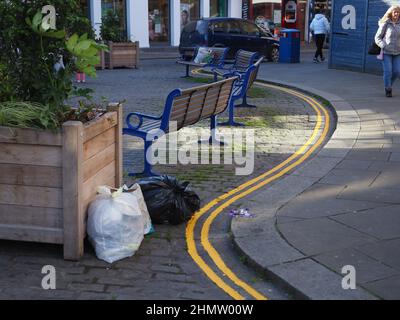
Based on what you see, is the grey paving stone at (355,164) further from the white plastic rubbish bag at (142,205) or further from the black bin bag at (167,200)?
the white plastic rubbish bag at (142,205)

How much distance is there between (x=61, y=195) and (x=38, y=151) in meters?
0.36

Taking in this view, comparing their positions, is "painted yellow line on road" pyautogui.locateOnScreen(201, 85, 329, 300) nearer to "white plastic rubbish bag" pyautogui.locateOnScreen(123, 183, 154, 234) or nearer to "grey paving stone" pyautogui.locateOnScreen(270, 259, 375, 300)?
"grey paving stone" pyautogui.locateOnScreen(270, 259, 375, 300)

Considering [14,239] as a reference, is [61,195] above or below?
above

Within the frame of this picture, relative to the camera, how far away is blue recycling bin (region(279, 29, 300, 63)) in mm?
21500

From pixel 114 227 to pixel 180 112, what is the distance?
9.07 feet

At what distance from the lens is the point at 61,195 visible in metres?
4.62

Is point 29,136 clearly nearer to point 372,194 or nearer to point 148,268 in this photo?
point 148,268

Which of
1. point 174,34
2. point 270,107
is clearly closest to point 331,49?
point 270,107

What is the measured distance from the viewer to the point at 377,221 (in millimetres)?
5355

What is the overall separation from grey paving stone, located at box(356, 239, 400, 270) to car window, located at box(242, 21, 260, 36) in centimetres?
1903

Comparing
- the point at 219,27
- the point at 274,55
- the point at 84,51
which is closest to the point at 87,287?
the point at 84,51

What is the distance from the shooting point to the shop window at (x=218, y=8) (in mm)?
32406
